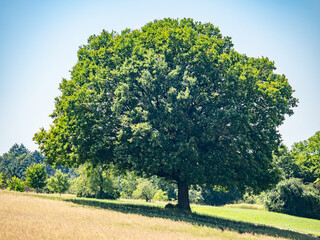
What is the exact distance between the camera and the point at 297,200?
175 feet

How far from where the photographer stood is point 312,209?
53594 mm

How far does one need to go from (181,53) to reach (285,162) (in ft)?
170

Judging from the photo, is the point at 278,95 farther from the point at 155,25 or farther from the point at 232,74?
the point at 155,25

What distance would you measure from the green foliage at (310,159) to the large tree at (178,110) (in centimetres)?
4221

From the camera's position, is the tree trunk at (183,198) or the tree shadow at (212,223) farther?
the tree trunk at (183,198)

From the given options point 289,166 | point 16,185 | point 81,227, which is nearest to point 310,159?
point 289,166

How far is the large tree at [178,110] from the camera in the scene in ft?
74.7

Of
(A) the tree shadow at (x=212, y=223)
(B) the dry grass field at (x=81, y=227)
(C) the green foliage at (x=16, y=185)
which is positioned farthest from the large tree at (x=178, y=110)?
(C) the green foliage at (x=16, y=185)

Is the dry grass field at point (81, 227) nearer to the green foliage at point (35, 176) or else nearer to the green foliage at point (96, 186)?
the green foliage at point (96, 186)

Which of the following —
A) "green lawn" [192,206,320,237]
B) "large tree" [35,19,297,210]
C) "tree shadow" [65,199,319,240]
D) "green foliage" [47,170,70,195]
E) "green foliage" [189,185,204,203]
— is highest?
"large tree" [35,19,297,210]

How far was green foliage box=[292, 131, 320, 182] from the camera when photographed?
6094cm

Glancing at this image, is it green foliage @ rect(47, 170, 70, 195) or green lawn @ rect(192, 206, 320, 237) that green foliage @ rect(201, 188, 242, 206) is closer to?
green lawn @ rect(192, 206, 320, 237)

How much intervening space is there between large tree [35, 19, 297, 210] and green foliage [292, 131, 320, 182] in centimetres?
4221

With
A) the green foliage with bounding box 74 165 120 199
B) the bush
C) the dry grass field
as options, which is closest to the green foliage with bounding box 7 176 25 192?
the green foliage with bounding box 74 165 120 199
